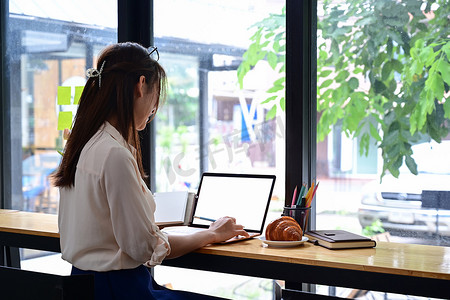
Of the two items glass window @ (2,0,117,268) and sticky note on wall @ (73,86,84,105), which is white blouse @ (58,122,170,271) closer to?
sticky note on wall @ (73,86,84,105)

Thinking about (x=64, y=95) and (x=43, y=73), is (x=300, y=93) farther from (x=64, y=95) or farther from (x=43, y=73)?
(x=43, y=73)

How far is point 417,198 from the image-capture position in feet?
7.74

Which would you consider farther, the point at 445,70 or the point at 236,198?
the point at 236,198

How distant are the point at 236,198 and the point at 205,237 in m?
0.45

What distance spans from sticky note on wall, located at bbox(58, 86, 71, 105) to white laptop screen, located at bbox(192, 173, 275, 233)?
3.23 feet

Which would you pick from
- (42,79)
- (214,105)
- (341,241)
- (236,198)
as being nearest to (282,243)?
(341,241)

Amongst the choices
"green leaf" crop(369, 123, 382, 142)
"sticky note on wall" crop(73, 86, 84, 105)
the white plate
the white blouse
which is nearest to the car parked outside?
"green leaf" crop(369, 123, 382, 142)

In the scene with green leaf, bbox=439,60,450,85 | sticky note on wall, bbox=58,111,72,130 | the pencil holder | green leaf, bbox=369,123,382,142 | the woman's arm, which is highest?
green leaf, bbox=439,60,450,85

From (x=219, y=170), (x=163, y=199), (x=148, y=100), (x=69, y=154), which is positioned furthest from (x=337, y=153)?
(x=69, y=154)

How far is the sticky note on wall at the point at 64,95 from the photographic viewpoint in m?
3.09

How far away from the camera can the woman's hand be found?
2.13 metres

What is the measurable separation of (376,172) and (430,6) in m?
0.73

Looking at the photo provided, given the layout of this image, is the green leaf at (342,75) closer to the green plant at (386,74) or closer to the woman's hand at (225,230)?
the green plant at (386,74)

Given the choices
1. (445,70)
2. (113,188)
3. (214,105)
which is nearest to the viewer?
(113,188)
